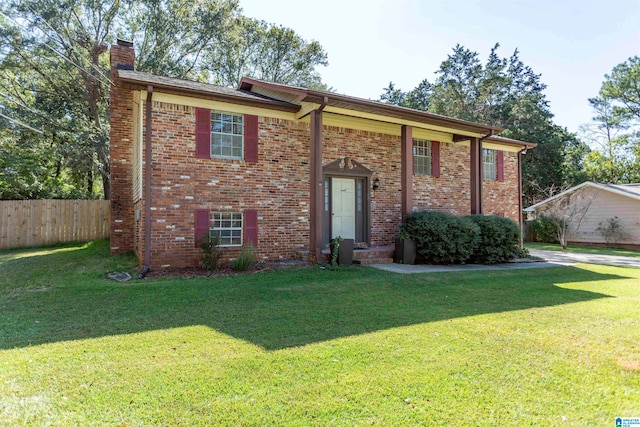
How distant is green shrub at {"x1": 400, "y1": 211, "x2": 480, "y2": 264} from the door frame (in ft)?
4.39

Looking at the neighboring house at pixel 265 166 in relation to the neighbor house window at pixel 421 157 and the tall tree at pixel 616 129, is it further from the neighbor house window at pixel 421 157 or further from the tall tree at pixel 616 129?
the tall tree at pixel 616 129

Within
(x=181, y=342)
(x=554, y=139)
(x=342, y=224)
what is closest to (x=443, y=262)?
(x=342, y=224)

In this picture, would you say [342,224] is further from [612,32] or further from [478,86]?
[478,86]

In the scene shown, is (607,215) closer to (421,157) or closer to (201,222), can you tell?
(421,157)

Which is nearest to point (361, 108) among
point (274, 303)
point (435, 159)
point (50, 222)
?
point (435, 159)

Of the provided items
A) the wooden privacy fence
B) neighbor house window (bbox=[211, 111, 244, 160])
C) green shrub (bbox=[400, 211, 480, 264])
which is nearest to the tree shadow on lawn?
green shrub (bbox=[400, 211, 480, 264])

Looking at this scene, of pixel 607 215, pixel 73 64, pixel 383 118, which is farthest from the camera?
pixel 607 215

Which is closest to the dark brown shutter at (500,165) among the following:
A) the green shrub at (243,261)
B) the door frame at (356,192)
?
the door frame at (356,192)

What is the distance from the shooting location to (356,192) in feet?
37.4

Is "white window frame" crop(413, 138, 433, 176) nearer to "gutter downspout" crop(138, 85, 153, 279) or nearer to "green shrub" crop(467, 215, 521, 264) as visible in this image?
"green shrub" crop(467, 215, 521, 264)

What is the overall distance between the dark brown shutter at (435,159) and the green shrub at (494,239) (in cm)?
230

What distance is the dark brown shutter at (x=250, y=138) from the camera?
965cm

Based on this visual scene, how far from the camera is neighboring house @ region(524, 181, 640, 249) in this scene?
19172mm

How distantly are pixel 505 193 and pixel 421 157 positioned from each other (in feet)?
15.5
